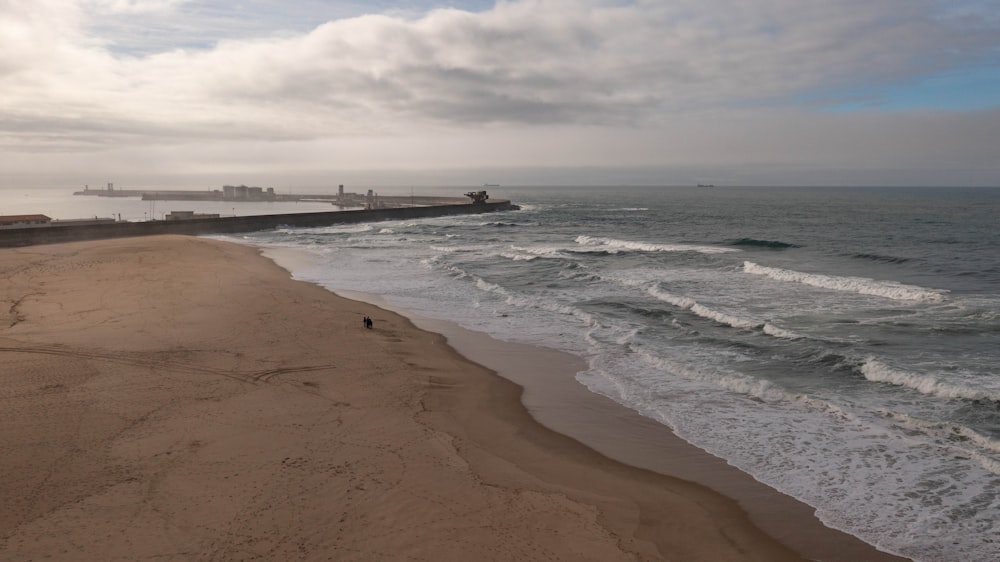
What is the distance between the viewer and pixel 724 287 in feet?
78.5

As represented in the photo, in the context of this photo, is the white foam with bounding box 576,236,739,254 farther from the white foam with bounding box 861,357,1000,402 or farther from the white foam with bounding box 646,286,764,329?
the white foam with bounding box 861,357,1000,402

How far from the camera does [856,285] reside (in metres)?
23.6

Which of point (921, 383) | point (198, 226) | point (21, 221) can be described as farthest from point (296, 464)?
point (198, 226)

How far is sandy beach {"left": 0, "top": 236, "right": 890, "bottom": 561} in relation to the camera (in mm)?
6195

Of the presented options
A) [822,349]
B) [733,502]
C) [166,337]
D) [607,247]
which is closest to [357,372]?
[166,337]

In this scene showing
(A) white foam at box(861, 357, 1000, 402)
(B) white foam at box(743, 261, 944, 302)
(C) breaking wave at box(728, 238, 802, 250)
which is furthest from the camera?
(C) breaking wave at box(728, 238, 802, 250)

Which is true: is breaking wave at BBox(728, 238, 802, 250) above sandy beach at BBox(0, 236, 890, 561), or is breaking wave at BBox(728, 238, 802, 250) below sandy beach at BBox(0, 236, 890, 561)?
above

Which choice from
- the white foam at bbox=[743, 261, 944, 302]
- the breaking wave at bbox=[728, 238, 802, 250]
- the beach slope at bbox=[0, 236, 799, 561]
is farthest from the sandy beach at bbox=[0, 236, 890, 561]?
the breaking wave at bbox=[728, 238, 802, 250]

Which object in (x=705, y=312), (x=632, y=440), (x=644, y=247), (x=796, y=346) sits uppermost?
(x=644, y=247)

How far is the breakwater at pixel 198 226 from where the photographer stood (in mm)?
36144

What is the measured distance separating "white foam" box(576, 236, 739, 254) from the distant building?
35978mm

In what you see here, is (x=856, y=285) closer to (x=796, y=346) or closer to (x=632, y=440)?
(x=796, y=346)

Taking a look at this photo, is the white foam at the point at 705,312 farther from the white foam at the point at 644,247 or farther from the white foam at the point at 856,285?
the white foam at the point at 644,247

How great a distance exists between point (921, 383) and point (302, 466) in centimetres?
1104
